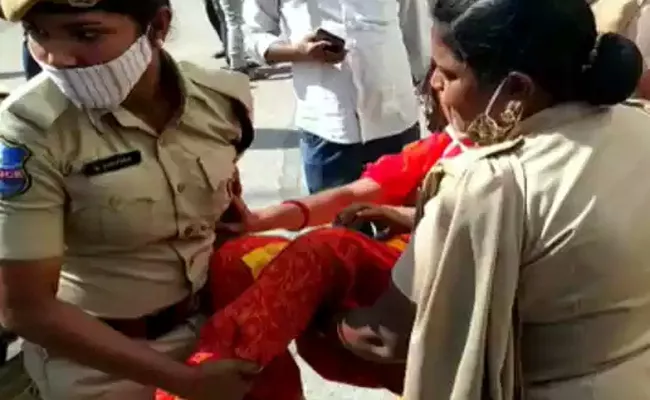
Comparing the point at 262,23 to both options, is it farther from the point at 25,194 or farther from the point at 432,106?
the point at 25,194

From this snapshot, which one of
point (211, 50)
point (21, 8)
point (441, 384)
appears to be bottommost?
point (211, 50)

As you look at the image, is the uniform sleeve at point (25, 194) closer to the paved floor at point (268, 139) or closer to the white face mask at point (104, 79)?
the white face mask at point (104, 79)

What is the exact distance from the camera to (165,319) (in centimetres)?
184

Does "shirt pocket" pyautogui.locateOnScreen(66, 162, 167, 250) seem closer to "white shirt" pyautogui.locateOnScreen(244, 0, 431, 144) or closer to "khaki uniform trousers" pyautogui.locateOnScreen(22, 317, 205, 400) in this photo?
"khaki uniform trousers" pyautogui.locateOnScreen(22, 317, 205, 400)

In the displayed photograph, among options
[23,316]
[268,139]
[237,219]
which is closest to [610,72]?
[237,219]

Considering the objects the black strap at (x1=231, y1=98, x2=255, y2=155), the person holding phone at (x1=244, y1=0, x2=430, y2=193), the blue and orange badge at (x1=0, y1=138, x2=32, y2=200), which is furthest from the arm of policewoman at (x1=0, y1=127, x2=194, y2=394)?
the person holding phone at (x1=244, y1=0, x2=430, y2=193)

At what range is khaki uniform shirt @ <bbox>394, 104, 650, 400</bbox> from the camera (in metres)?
1.46

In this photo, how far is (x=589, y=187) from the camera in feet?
4.78

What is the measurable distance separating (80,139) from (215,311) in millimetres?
388

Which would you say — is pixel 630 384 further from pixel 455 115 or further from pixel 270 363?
pixel 270 363

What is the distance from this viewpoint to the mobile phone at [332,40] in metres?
2.67

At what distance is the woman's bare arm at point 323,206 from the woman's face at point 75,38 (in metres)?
0.50

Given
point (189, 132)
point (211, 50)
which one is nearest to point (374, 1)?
point (189, 132)

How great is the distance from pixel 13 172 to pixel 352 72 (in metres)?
1.27
